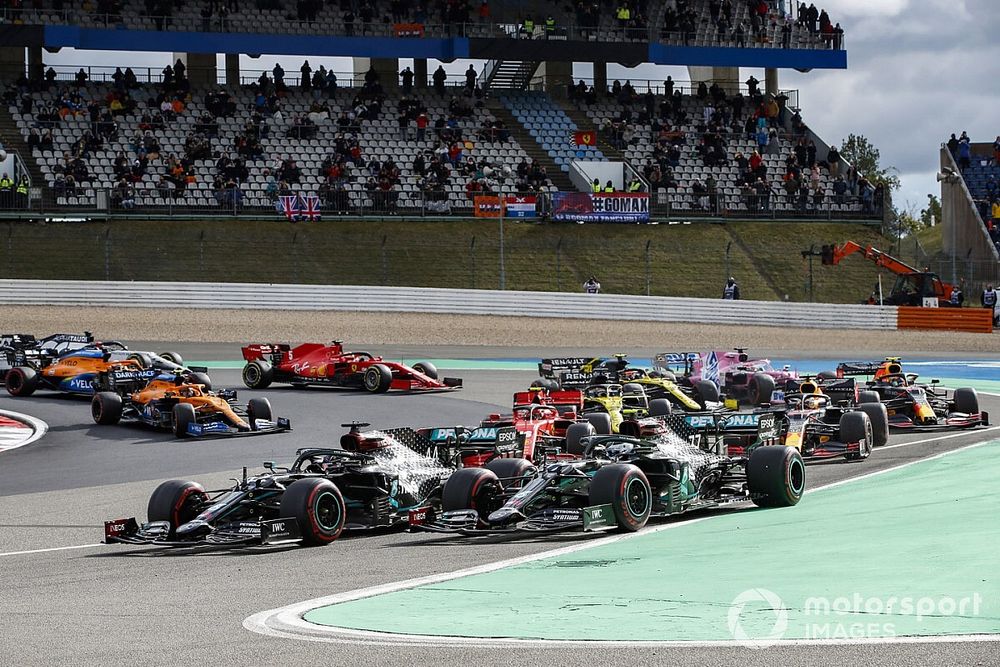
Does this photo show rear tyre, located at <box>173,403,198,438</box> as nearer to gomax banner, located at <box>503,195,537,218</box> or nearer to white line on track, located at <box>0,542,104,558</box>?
white line on track, located at <box>0,542,104,558</box>

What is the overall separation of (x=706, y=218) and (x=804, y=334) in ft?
25.5

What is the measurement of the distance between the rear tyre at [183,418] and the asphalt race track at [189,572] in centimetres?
27

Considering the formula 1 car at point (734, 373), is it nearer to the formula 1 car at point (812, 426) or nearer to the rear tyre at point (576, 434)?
the formula 1 car at point (812, 426)

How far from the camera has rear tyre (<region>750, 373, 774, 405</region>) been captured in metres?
25.1

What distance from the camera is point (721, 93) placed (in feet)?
182

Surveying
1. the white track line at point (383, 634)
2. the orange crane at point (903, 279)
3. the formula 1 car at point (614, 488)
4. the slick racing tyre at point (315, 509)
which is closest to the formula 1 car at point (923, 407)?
the formula 1 car at point (614, 488)

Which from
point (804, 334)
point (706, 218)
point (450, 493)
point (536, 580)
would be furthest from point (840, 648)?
point (706, 218)

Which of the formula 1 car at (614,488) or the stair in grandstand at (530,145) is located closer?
the formula 1 car at (614,488)

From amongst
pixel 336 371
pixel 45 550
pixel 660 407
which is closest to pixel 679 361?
A: pixel 660 407

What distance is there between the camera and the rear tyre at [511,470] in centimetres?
1378

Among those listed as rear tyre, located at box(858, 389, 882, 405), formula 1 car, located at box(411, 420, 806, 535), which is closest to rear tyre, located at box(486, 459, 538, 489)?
formula 1 car, located at box(411, 420, 806, 535)

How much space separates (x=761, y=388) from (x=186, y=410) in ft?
32.4

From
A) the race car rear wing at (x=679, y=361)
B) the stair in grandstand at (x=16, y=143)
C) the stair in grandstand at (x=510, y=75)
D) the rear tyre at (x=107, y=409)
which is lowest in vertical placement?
the rear tyre at (x=107, y=409)

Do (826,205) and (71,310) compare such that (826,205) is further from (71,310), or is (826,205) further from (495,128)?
A: (71,310)
